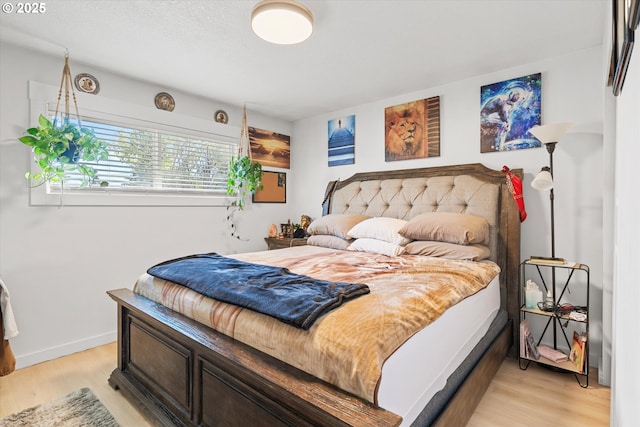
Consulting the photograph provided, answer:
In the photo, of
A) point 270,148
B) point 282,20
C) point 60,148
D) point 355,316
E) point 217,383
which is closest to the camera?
point 355,316

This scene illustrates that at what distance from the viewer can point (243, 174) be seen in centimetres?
359

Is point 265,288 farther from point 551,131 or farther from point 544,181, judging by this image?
point 551,131

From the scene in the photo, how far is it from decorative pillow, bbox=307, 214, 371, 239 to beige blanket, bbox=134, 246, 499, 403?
2.82 ft

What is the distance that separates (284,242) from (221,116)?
5.28 ft

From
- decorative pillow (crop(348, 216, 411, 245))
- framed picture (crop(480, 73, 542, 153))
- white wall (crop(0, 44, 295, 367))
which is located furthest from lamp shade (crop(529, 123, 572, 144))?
white wall (crop(0, 44, 295, 367))

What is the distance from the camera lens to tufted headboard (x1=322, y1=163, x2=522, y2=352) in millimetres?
2600

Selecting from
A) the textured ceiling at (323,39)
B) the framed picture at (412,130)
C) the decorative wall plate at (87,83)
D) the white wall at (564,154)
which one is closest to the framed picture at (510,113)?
the white wall at (564,154)

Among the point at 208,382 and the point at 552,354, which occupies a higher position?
the point at 208,382

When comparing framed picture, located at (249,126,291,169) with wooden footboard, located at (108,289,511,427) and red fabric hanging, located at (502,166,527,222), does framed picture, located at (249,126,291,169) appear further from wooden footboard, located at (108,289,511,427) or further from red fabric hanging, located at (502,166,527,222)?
red fabric hanging, located at (502,166,527,222)

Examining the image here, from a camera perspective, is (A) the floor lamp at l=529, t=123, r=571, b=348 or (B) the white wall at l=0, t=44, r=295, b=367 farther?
(B) the white wall at l=0, t=44, r=295, b=367

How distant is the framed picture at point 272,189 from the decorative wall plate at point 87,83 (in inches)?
73.2

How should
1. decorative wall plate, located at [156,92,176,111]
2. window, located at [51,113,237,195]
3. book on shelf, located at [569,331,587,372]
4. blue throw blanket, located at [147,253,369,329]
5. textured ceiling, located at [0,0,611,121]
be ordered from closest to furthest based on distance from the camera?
blue throw blanket, located at [147,253,369,329] < textured ceiling, located at [0,0,611,121] < book on shelf, located at [569,331,587,372] < window, located at [51,113,237,195] < decorative wall plate, located at [156,92,176,111]

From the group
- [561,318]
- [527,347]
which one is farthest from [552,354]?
[561,318]

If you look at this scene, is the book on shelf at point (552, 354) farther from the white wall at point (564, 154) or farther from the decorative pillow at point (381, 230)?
the decorative pillow at point (381, 230)
